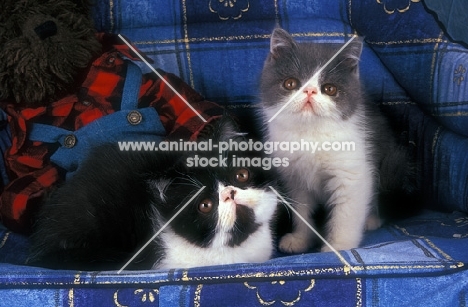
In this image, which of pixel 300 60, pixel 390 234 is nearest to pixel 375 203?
pixel 390 234

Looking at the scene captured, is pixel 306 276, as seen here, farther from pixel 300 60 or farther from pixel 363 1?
pixel 363 1

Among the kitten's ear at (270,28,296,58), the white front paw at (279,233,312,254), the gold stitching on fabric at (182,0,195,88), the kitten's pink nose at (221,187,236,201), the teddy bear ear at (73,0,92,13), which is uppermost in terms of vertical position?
the teddy bear ear at (73,0,92,13)

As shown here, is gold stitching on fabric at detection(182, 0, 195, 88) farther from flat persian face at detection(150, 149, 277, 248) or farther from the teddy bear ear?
flat persian face at detection(150, 149, 277, 248)

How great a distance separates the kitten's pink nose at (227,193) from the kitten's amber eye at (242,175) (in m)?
0.04

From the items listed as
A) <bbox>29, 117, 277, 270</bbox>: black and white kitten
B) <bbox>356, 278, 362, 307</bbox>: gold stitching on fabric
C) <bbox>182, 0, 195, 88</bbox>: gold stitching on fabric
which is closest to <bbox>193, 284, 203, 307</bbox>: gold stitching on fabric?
<bbox>29, 117, 277, 270</bbox>: black and white kitten

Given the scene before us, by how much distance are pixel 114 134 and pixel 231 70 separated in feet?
1.43

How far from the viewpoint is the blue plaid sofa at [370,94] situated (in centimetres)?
Result: 92

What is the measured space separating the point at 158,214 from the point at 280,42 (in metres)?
0.49

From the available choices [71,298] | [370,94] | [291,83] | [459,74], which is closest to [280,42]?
[291,83]

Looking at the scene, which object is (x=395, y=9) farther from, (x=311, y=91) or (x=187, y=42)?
(x=187, y=42)

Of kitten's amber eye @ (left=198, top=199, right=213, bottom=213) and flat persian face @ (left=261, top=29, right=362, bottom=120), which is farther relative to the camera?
flat persian face @ (left=261, top=29, right=362, bottom=120)

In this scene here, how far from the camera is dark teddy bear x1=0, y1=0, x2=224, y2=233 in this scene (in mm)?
1252

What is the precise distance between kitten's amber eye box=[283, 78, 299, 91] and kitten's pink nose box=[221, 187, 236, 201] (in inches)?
12.0

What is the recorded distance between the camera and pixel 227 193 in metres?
1.01
